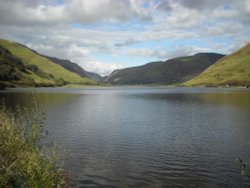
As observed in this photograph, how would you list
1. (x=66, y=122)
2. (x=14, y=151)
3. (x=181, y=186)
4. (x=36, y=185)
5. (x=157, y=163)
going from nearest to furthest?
(x=36, y=185)
(x=14, y=151)
(x=181, y=186)
(x=157, y=163)
(x=66, y=122)

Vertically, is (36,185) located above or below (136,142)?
above

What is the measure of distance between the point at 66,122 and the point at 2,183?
44.7 m

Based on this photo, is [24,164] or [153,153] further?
[153,153]

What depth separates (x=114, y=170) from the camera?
29188 mm

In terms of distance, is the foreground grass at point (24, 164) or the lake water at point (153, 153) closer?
the foreground grass at point (24, 164)

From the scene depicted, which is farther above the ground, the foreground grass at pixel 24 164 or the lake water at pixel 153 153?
the foreground grass at pixel 24 164

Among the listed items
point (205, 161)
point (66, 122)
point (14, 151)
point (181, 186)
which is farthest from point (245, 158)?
point (66, 122)

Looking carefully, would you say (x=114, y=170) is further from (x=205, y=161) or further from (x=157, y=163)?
(x=205, y=161)

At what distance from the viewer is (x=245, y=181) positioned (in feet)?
84.9

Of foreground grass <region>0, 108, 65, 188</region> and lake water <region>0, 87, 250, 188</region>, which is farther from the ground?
foreground grass <region>0, 108, 65, 188</region>

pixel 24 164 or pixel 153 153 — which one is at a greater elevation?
pixel 24 164

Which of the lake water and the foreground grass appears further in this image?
the lake water

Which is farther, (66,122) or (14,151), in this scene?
(66,122)

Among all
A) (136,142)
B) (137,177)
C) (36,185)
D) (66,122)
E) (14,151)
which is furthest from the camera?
(66,122)
